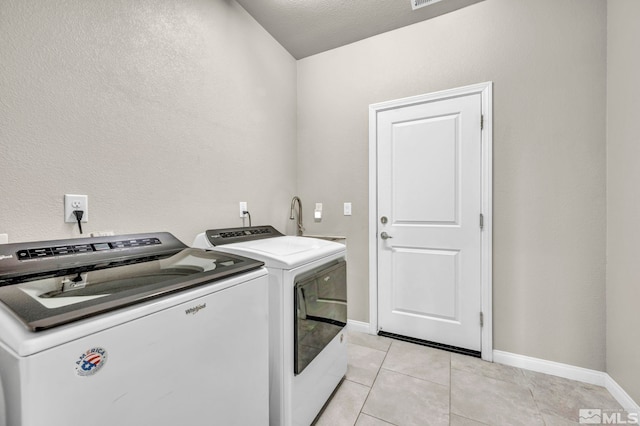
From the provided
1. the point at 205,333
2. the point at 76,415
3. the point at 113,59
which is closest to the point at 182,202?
the point at 113,59

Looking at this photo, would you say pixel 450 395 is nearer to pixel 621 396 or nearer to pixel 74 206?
pixel 621 396

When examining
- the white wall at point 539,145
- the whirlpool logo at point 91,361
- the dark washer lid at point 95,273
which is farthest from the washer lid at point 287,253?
the white wall at point 539,145

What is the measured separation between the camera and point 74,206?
1188mm

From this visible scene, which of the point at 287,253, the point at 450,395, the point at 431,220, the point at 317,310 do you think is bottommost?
the point at 450,395

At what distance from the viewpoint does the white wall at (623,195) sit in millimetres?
1468

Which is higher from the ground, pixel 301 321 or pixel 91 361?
pixel 91 361

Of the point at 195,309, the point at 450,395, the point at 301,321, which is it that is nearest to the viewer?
the point at 195,309

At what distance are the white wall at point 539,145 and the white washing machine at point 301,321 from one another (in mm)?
1304

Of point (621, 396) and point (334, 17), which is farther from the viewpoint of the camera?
point (334, 17)

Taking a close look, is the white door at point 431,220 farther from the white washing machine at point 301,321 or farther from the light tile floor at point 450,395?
the white washing machine at point 301,321

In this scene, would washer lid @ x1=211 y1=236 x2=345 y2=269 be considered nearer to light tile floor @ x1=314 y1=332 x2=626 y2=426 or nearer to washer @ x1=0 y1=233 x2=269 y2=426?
washer @ x1=0 y1=233 x2=269 y2=426

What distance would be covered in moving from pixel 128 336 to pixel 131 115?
118cm

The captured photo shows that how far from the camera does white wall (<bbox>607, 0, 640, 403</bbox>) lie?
4.82 ft

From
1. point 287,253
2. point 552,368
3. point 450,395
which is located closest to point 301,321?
point 287,253
